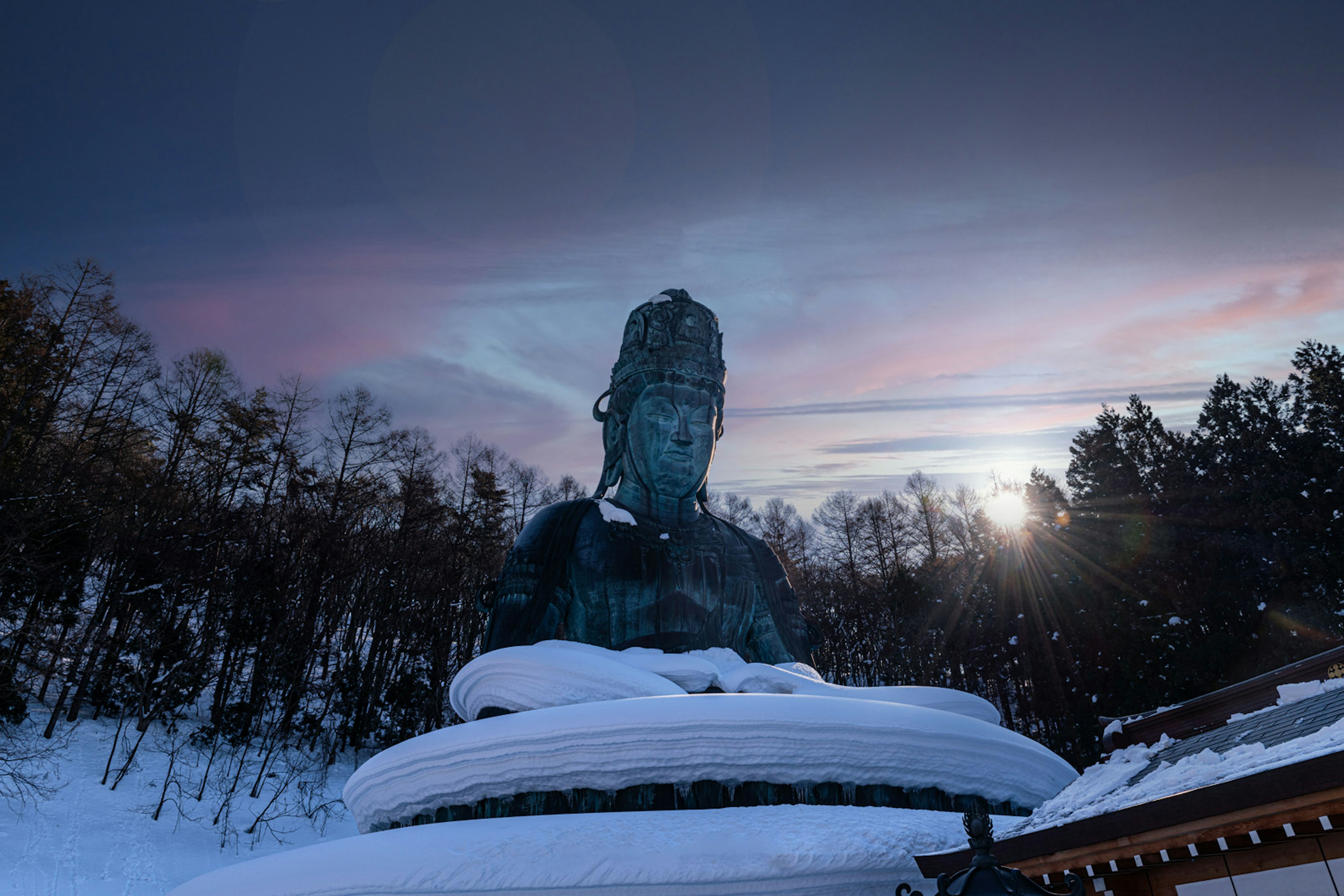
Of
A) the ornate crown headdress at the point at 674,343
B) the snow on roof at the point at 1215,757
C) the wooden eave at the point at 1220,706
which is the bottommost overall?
the snow on roof at the point at 1215,757

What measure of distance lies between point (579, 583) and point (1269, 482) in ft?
61.7

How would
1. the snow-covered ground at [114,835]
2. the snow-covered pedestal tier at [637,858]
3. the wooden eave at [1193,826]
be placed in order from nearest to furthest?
the wooden eave at [1193,826] → the snow-covered pedestal tier at [637,858] → the snow-covered ground at [114,835]

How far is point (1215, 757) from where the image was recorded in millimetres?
2535

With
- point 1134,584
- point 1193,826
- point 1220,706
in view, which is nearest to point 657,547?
point 1220,706

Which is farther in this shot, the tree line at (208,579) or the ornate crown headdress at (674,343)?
the tree line at (208,579)

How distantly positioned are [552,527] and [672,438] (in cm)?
119

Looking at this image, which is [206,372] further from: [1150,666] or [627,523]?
[1150,666]

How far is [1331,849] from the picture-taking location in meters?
2.01

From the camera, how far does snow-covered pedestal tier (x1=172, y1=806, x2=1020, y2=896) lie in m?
2.79

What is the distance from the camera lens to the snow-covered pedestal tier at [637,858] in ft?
9.16

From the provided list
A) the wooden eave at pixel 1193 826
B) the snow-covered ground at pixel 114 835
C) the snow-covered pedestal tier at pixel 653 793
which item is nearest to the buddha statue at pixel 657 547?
the snow-covered pedestal tier at pixel 653 793

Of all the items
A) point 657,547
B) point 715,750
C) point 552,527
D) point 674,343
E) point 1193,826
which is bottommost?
point 1193,826

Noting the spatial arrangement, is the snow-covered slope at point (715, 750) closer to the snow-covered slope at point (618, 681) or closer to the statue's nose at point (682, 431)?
the snow-covered slope at point (618, 681)

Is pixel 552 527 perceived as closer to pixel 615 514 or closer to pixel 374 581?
pixel 615 514
